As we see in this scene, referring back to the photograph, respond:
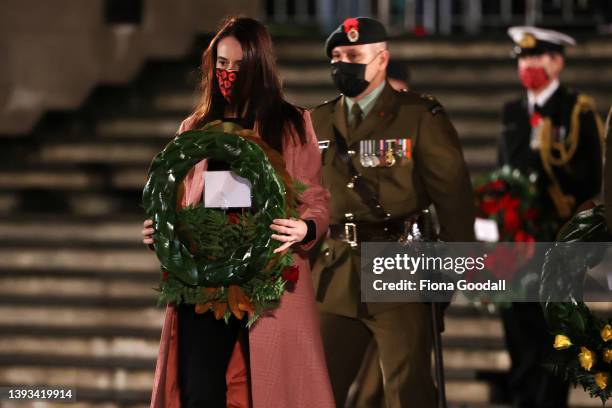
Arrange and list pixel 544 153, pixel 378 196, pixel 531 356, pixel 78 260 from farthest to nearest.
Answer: pixel 78 260, pixel 544 153, pixel 531 356, pixel 378 196

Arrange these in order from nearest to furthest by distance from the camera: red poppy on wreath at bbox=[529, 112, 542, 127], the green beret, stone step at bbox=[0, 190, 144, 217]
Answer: the green beret
red poppy on wreath at bbox=[529, 112, 542, 127]
stone step at bbox=[0, 190, 144, 217]

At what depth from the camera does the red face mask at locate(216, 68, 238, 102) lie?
6512 mm

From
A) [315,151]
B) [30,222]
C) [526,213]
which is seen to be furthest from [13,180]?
[315,151]

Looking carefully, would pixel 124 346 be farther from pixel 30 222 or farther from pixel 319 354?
pixel 319 354

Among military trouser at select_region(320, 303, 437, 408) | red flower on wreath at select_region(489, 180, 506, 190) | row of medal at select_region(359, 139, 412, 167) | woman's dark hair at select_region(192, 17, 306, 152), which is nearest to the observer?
woman's dark hair at select_region(192, 17, 306, 152)

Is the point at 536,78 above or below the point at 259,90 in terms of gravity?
below

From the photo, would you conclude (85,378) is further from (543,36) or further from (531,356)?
(543,36)

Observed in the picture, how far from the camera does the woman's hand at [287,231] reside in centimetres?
626

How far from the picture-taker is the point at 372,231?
7652 millimetres

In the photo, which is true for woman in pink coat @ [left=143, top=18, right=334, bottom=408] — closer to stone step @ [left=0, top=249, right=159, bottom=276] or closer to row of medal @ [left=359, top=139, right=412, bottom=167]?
row of medal @ [left=359, top=139, right=412, bottom=167]

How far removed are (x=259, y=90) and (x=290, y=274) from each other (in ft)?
2.37

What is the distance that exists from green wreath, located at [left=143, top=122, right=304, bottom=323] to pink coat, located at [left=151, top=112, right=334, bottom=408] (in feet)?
0.37

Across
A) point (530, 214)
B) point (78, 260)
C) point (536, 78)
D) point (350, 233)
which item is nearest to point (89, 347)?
point (78, 260)

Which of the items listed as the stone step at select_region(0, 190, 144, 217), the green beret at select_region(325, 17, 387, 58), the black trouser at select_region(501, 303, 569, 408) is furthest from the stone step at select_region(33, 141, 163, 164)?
the green beret at select_region(325, 17, 387, 58)
